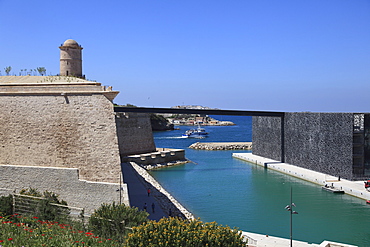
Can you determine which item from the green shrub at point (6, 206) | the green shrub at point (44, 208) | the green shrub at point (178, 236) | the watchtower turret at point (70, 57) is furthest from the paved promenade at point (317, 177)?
the green shrub at point (6, 206)

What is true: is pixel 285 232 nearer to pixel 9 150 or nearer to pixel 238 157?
pixel 9 150

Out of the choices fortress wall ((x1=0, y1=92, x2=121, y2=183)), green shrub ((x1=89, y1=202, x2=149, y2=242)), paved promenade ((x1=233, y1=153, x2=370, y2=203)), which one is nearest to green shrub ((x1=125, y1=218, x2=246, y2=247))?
green shrub ((x1=89, y1=202, x2=149, y2=242))

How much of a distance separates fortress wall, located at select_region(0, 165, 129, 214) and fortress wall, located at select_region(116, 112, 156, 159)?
→ 1600cm

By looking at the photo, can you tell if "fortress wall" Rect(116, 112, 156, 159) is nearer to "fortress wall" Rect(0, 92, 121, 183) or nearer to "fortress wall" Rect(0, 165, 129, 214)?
"fortress wall" Rect(0, 92, 121, 183)

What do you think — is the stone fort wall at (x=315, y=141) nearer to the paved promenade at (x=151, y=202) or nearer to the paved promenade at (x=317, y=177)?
the paved promenade at (x=317, y=177)

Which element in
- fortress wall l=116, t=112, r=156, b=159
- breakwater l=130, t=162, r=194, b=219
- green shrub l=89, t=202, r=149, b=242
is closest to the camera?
green shrub l=89, t=202, r=149, b=242

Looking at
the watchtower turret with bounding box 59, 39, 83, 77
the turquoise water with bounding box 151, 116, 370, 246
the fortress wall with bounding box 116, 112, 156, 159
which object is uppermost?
the watchtower turret with bounding box 59, 39, 83, 77

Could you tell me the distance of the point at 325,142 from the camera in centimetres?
2409

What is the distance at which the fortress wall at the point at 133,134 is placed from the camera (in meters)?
30.3

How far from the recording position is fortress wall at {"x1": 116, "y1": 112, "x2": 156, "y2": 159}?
30.3 meters

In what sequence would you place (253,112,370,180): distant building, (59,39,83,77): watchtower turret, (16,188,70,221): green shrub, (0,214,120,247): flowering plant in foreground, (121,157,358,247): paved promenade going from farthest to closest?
(59,39,83,77): watchtower turret < (253,112,370,180): distant building < (121,157,358,247): paved promenade < (16,188,70,221): green shrub < (0,214,120,247): flowering plant in foreground

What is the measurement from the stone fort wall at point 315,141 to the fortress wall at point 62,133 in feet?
46.5

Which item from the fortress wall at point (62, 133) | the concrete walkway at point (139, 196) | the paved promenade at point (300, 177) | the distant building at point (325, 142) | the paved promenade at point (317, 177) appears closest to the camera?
the paved promenade at point (300, 177)

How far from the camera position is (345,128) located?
22250 millimetres
